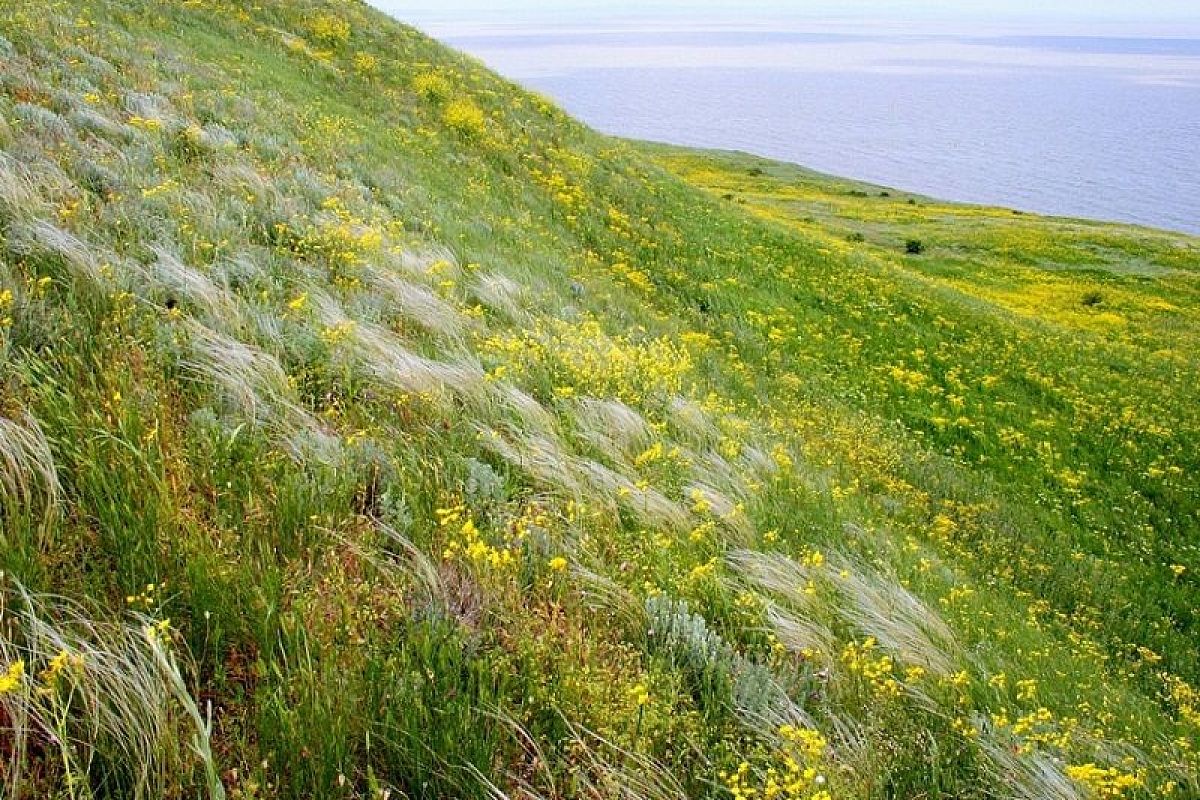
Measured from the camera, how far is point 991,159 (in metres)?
113

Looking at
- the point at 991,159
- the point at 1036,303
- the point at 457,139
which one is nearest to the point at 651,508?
the point at 457,139

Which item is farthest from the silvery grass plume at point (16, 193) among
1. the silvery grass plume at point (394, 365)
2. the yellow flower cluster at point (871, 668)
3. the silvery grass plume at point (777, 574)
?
the yellow flower cluster at point (871, 668)

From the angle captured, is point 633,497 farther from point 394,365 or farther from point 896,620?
point 394,365

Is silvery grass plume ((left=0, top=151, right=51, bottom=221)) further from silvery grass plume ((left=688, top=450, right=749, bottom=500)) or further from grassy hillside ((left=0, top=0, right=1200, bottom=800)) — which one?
silvery grass plume ((left=688, top=450, right=749, bottom=500))

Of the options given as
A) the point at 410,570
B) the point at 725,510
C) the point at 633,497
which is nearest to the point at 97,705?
the point at 410,570

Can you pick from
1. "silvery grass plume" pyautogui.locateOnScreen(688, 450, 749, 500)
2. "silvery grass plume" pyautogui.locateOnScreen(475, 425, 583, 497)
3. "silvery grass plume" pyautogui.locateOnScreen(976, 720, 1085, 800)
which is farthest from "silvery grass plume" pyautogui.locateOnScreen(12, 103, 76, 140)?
"silvery grass plume" pyautogui.locateOnScreen(976, 720, 1085, 800)

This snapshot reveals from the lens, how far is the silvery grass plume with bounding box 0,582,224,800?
7.43ft

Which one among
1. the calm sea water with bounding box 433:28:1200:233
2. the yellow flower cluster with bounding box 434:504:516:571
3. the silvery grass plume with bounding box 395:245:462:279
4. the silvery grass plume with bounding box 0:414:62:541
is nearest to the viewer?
the silvery grass plume with bounding box 0:414:62:541

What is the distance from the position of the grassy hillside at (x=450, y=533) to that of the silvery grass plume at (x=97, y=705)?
0.06 ft

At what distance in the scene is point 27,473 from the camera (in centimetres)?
322

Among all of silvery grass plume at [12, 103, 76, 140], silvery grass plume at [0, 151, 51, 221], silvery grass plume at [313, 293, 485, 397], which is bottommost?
silvery grass plume at [313, 293, 485, 397]

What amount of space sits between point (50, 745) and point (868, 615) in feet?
14.1

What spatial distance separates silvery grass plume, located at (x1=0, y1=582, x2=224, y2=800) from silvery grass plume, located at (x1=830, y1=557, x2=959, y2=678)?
146 inches

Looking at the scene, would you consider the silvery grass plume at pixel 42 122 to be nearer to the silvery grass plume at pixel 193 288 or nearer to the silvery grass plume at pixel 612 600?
the silvery grass plume at pixel 193 288
